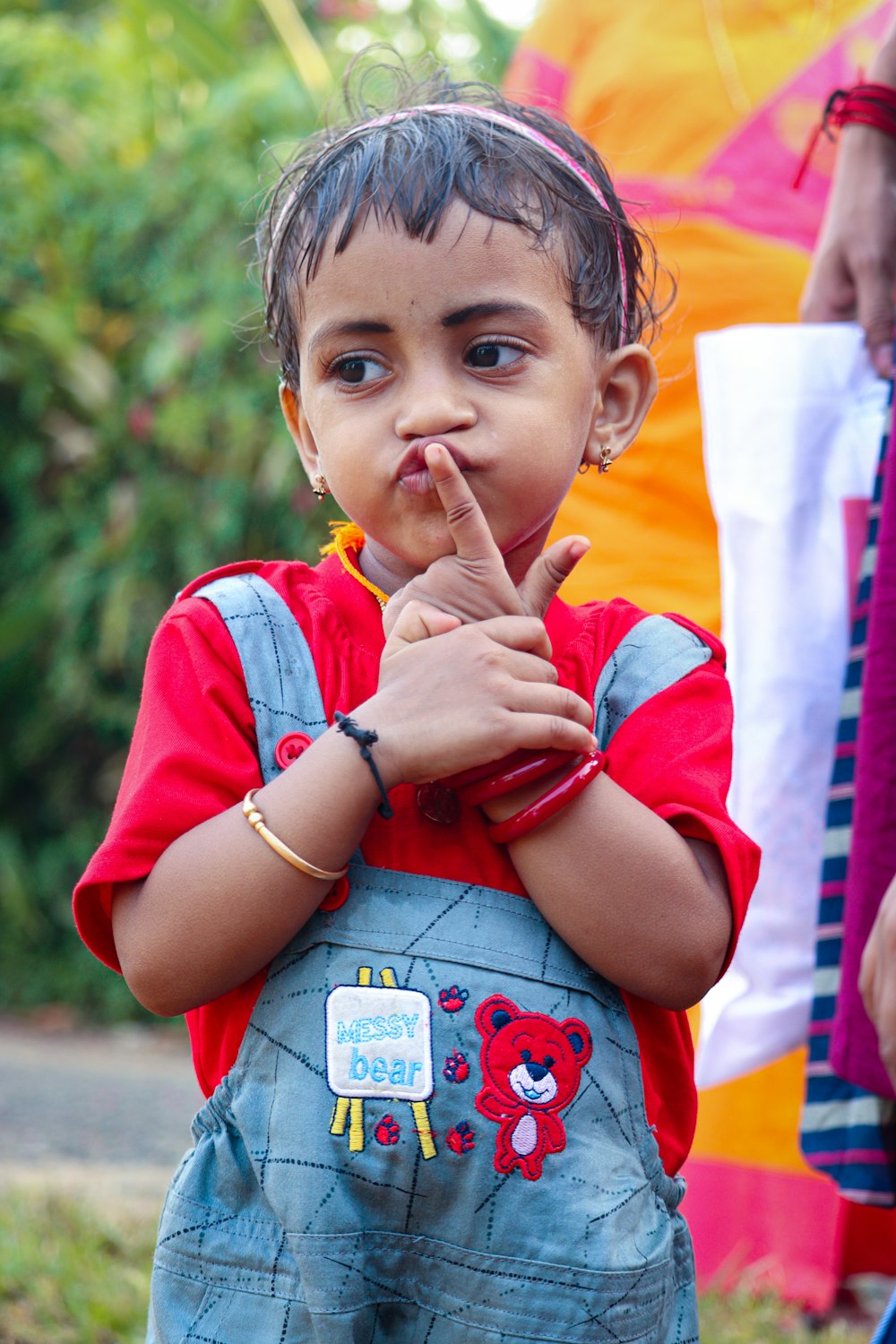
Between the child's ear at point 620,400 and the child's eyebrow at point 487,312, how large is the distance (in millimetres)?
159

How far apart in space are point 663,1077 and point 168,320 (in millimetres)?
3348

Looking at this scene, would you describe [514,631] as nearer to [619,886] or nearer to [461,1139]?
[619,886]

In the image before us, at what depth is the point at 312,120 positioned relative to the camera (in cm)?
391

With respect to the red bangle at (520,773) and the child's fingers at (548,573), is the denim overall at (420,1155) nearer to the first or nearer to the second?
the red bangle at (520,773)

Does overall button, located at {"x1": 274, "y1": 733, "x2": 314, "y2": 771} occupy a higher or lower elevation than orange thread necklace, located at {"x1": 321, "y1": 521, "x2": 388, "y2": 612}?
lower

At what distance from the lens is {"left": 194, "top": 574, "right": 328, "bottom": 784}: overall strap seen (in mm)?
1241

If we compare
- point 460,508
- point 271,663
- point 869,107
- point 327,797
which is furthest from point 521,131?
point 869,107

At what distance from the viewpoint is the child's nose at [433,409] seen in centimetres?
119

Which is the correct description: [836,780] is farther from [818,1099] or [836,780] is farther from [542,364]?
[542,364]

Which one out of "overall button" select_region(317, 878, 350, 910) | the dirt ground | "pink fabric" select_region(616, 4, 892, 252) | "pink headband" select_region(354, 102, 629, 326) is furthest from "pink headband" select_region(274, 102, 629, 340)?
the dirt ground

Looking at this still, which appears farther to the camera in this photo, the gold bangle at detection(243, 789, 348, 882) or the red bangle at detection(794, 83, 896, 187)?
the red bangle at detection(794, 83, 896, 187)

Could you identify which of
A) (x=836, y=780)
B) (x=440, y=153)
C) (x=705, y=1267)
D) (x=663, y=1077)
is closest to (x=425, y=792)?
(x=663, y=1077)

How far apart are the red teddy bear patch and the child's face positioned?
0.39 m

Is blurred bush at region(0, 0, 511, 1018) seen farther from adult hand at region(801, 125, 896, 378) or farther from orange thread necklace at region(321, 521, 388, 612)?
orange thread necklace at region(321, 521, 388, 612)
